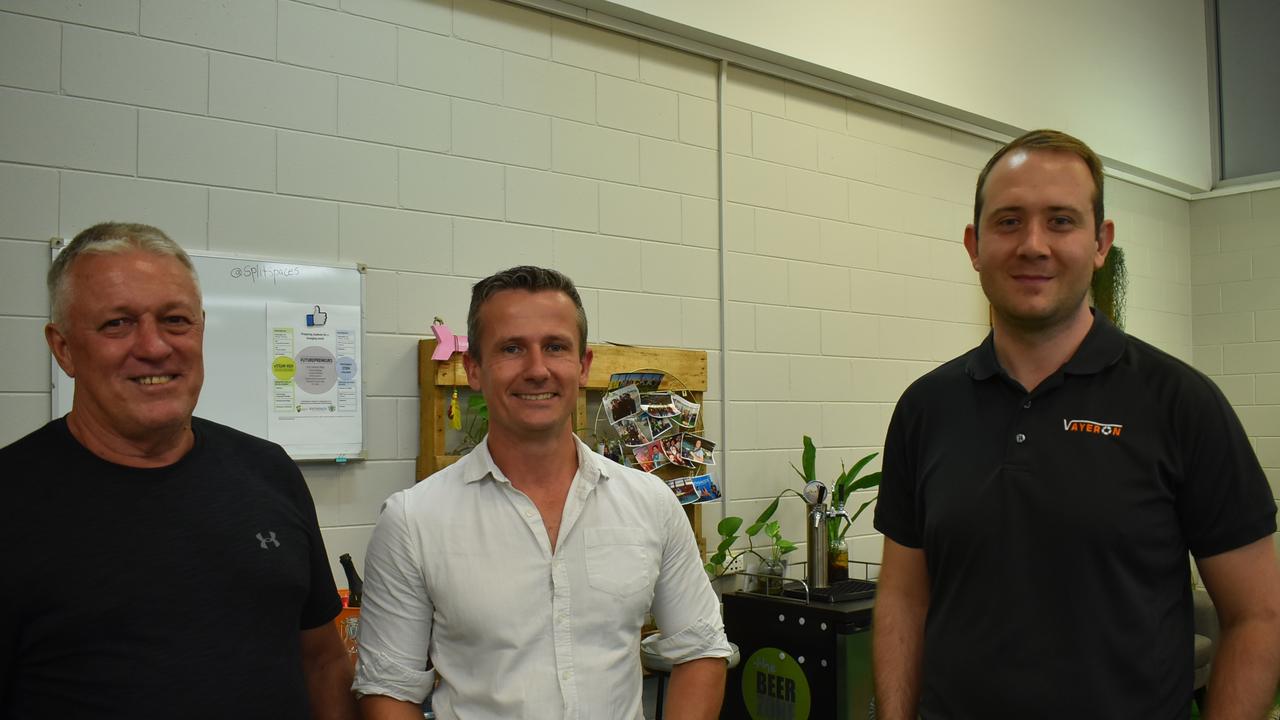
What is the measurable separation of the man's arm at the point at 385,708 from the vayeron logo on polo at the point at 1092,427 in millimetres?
1151

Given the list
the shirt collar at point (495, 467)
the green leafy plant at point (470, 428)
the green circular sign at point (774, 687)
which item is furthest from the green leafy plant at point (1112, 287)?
the shirt collar at point (495, 467)

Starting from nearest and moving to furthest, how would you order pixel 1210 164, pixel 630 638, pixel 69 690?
pixel 69 690, pixel 630 638, pixel 1210 164

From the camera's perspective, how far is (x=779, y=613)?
3.48 m

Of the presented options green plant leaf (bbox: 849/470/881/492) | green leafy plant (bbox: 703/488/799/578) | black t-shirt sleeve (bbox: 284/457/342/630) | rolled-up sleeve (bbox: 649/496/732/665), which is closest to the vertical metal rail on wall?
green leafy plant (bbox: 703/488/799/578)

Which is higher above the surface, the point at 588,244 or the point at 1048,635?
the point at 588,244

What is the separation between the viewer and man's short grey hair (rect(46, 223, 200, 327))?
4.70ft

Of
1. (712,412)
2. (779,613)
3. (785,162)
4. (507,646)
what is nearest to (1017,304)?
(507,646)

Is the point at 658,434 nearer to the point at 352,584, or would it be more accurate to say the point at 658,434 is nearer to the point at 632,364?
the point at 632,364

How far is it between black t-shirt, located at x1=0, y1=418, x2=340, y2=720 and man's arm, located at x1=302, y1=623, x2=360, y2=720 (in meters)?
0.11

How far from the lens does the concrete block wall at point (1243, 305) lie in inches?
243

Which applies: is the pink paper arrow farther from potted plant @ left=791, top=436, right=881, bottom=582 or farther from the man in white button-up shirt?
potted plant @ left=791, top=436, right=881, bottom=582

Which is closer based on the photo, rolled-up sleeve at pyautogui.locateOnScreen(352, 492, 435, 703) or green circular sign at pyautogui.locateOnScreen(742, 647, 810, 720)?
rolled-up sleeve at pyautogui.locateOnScreen(352, 492, 435, 703)

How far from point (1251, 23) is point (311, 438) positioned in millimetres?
6446

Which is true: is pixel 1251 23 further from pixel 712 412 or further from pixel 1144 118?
pixel 712 412
